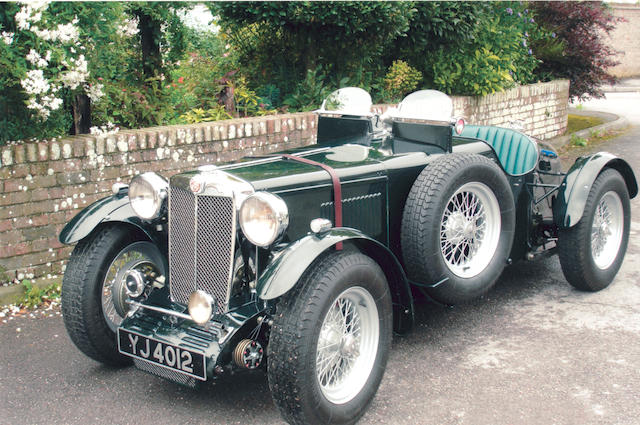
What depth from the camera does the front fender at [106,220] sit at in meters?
3.37

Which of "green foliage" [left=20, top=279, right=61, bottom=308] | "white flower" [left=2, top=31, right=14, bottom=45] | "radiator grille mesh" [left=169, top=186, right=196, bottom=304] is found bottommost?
"green foliage" [left=20, top=279, right=61, bottom=308]

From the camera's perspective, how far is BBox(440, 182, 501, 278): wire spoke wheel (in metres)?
3.69

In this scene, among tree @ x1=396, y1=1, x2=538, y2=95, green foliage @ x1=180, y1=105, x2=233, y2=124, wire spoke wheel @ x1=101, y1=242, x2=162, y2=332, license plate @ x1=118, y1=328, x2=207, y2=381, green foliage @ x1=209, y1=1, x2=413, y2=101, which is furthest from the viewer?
tree @ x1=396, y1=1, x2=538, y2=95

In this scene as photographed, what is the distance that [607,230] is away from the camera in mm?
4652

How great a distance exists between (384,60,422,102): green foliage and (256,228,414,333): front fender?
4.99 metres

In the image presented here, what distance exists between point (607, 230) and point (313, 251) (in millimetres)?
2785

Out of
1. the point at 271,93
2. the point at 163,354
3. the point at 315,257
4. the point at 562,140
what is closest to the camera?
the point at 315,257

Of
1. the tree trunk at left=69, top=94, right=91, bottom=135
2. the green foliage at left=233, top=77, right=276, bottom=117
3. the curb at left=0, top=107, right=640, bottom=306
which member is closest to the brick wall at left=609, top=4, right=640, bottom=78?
the curb at left=0, top=107, right=640, bottom=306

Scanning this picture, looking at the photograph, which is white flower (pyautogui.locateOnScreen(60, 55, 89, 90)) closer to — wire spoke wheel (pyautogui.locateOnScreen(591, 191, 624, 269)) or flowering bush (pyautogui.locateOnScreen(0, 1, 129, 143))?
flowering bush (pyautogui.locateOnScreen(0, 1, 129, 143))

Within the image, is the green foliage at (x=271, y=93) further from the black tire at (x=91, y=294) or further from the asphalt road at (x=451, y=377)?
the black tire at (x=91, y=294)

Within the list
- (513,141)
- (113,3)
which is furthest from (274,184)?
(113,3)

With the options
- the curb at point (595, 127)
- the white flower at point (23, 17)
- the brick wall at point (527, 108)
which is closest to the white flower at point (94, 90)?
the white flower at point (23, 17)

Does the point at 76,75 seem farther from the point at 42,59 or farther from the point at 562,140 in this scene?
the point at 562,140

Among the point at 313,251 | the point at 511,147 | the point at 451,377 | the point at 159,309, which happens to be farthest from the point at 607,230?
the point at 159,309
